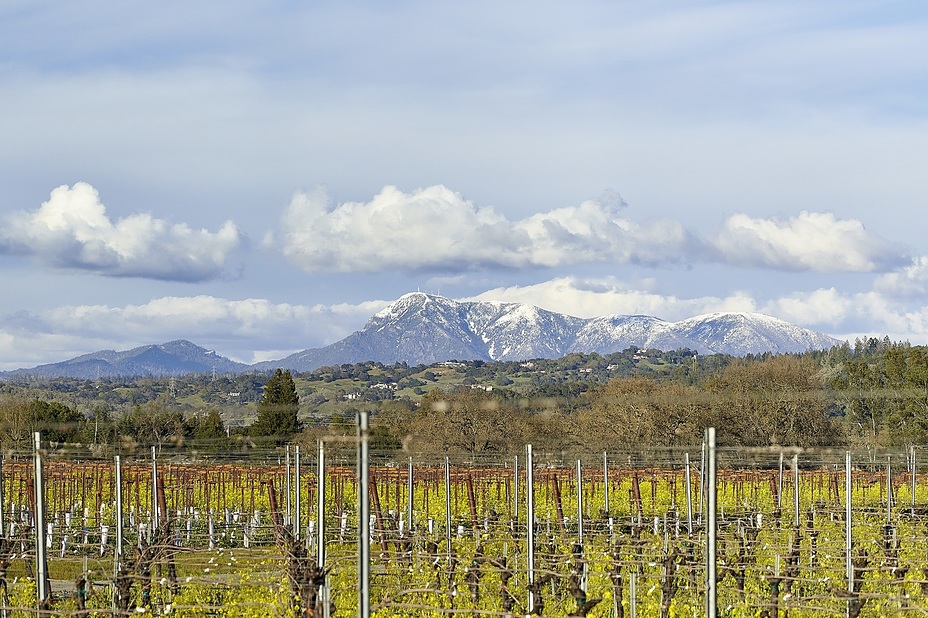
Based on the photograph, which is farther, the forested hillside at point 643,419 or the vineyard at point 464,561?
the forested hillside at point 643,419

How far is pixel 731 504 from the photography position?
3416 cm

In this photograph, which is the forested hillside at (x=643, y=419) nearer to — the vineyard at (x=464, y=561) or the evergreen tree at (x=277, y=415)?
the evergreen tree at (x=277, y=415)

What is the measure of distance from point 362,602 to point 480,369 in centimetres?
14735

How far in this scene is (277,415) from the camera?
64.9m

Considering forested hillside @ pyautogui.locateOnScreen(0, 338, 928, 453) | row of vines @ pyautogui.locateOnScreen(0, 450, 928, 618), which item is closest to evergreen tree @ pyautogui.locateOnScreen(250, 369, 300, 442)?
forested hillside @ pyautogui.locateOnScreen(0, 338, 928, 453)

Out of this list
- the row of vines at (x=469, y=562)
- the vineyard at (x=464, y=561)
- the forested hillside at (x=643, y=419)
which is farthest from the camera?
the forested hillside at (x=643, y=419)

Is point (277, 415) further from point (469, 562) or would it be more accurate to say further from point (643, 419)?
point (469, 562)

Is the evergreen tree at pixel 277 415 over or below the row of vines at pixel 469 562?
over

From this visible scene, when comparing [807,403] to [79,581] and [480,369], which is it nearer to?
[79,581]

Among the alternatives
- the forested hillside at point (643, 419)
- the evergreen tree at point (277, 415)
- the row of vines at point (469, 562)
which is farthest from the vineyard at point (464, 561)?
the evergreen tree at point (277, 415)

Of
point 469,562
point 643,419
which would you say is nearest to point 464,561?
point 469,562

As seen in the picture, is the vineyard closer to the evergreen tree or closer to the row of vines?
the row of vines

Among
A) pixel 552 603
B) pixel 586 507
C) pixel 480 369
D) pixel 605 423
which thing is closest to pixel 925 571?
pixel 552 603

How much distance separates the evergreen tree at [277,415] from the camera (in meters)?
60.1
